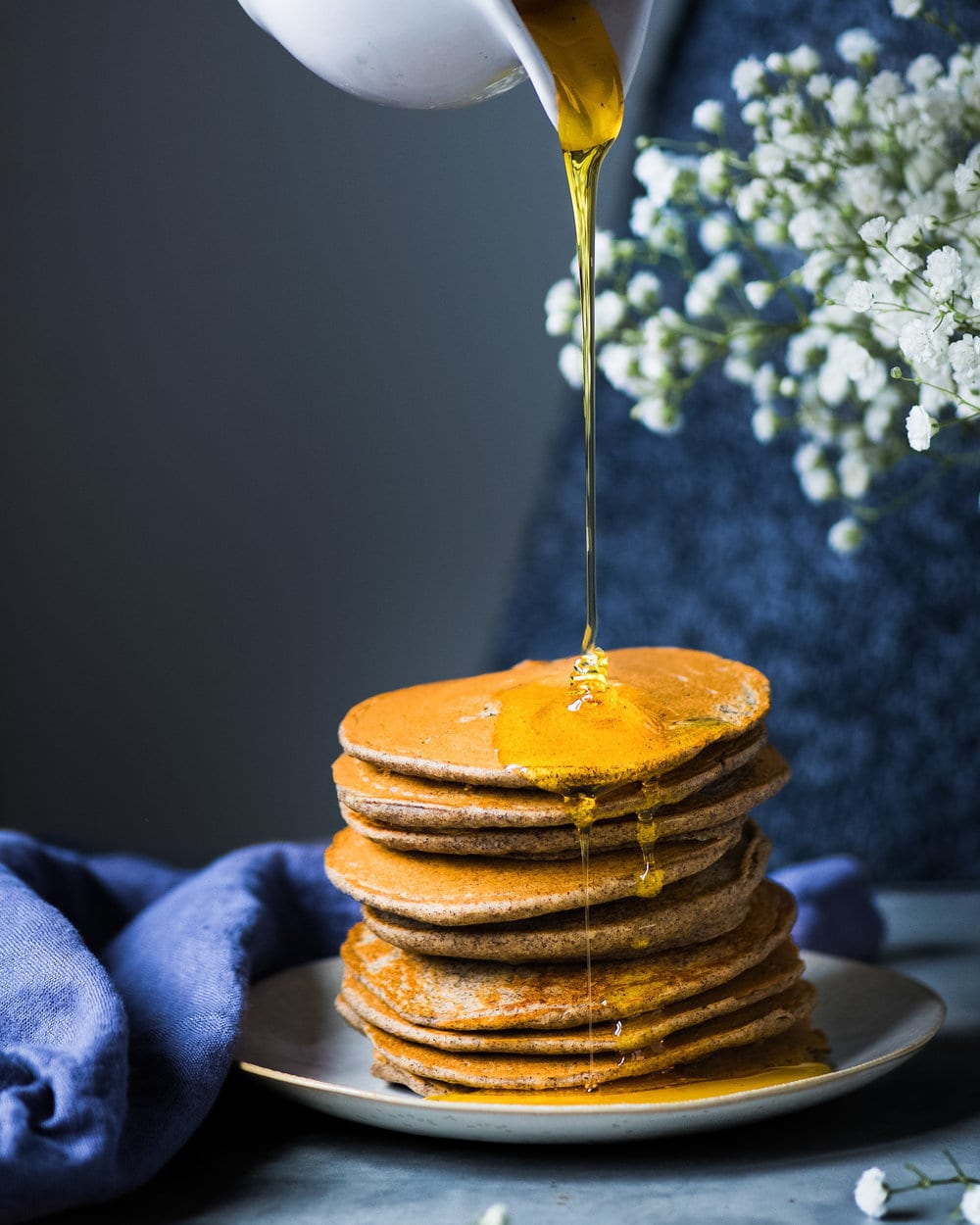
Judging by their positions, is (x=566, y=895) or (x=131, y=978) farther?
(x=131, y=978)

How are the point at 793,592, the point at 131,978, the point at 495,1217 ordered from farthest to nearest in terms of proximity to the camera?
the point at 793,592
the point at 131,978
the point at 495,1217

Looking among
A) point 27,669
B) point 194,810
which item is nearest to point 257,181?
point 27,669

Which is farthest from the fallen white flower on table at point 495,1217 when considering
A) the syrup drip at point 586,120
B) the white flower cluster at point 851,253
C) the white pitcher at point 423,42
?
the white pitcher at point 423,42

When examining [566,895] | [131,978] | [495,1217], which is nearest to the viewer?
[495,1217]

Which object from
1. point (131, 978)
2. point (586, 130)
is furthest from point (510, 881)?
point (586, 130)

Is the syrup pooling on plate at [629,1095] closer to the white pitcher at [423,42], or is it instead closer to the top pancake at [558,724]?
the top pancake at [558,724]

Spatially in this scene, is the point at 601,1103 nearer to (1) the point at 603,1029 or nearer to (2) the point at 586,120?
(1) the point at 603,1029

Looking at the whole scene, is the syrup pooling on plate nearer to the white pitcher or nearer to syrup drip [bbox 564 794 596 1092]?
syrup drip [bbox 564 794 596 1092]
